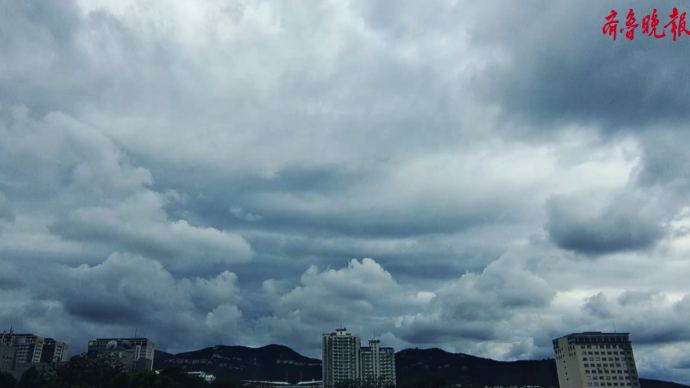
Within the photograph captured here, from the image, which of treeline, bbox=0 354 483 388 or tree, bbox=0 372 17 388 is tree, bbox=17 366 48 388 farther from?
tree, bbox=0 372 17 388

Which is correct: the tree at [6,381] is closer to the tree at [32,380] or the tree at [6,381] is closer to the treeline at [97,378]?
the treeline at [97,378]

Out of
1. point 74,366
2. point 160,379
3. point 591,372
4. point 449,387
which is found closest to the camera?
point 160,379

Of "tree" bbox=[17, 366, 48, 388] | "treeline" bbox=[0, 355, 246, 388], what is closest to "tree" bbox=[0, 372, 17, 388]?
"treeline" bbox=[0, 355, 246, 388]

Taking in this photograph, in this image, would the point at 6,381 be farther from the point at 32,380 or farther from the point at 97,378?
the point at 97,378

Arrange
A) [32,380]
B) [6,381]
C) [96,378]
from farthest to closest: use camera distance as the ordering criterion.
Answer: [96,378]
[32,380]
[6,381]

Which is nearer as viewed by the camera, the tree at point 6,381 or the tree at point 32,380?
the tree at point 6,381

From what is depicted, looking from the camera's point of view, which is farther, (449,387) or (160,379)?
(449,387)

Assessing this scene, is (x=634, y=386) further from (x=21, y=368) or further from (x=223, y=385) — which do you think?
(x=21, y=368)

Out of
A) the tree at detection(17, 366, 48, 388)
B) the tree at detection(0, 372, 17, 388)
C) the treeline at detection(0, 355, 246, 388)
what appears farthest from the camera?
the tree at detection(17, 366, 48, 388)

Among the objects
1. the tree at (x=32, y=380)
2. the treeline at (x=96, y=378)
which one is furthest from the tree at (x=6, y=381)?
the tree at (x=32, y=380)

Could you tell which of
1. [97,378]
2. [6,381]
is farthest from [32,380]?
[97,378]

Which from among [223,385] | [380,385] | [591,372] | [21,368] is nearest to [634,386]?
[591,372]
